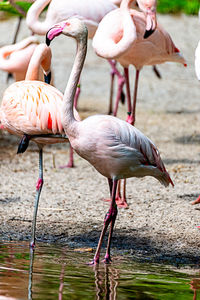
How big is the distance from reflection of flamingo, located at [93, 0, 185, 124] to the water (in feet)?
6.25

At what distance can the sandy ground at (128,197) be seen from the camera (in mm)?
4230

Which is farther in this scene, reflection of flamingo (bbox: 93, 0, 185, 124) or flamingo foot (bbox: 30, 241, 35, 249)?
reflection of flamingo (bbox: 93, 0, 185, 124)

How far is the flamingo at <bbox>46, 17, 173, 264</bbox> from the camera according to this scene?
11.9 feet

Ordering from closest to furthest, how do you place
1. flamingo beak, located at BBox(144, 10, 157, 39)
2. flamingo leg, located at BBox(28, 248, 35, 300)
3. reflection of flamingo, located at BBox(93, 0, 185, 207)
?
flamingo leg, located at BBox(28, 248, 35, 300)
flamingo beak, located at BBox(144, 10, 157, 39)
reflection of flamingo, located at BBox(93, 0, 185, 207)

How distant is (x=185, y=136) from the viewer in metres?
7.95

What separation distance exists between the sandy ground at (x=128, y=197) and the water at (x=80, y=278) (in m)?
0.30

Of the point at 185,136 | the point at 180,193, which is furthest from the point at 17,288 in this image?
the point at 185,136

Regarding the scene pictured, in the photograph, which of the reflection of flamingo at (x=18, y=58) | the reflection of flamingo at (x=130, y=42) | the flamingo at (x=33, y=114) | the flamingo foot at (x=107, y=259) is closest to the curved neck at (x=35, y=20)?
the reflection of flamingo at (x=18, y=58)

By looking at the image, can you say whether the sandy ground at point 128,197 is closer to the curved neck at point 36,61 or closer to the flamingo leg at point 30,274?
the flamingo leg at point 30,274

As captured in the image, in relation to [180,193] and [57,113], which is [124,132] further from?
[180,193]

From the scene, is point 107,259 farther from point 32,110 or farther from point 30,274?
point 32,110

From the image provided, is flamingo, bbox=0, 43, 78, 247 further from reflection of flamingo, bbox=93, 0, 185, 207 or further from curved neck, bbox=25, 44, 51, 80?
reflection of flamingo, bbox=93, 0, 185, 207

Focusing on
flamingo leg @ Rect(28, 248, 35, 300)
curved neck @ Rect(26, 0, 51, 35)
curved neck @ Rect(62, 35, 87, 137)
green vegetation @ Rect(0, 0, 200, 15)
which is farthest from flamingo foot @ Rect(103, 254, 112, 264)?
green vegetation @ Rect(0, 0, 200, 15)

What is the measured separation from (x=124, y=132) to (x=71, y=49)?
10.3 metres
